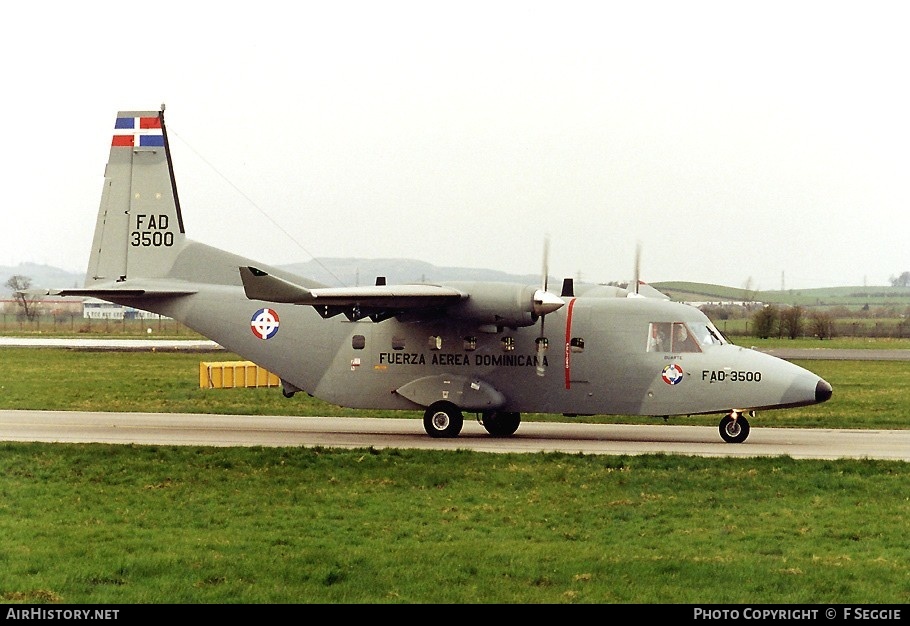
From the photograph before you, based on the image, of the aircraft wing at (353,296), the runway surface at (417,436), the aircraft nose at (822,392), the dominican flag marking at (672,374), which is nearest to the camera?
the aircraft wing at (353,296)

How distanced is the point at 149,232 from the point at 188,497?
11.7 meters

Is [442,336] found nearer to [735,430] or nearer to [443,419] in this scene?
[443,419]

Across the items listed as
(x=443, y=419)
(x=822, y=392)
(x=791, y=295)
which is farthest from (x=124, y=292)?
(x=791, y=295)

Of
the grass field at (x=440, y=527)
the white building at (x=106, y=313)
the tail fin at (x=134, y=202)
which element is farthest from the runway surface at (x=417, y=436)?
the white building at (x=106, y=313)

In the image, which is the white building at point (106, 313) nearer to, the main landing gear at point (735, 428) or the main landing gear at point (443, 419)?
the main landing gear at point (443, 419)

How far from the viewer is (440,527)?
13.4 m

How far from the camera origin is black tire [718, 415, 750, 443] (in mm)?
22359

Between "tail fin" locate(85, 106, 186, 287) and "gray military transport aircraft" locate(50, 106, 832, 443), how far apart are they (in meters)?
0.03

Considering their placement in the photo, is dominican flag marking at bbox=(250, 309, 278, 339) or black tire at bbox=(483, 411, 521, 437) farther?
dominican flag marking at bbox=(250, 309, 278, 339)

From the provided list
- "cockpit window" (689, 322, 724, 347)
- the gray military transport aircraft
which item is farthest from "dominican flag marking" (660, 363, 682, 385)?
"cockpit window" (689, 322, 724, 347)

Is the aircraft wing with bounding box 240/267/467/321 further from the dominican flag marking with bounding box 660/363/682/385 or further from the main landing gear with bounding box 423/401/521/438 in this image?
→ the dominican flag marking with bounding box 660/363/682/385

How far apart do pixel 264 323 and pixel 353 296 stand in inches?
158

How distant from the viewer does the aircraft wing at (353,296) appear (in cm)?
2038

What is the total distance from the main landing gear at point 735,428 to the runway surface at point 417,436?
0.25 m
